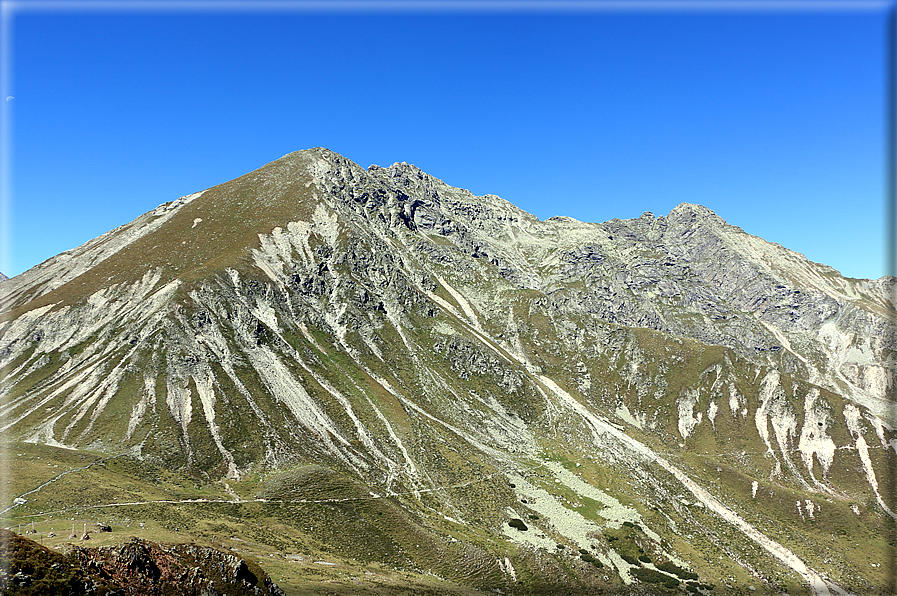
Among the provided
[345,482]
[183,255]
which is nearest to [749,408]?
[345,482]

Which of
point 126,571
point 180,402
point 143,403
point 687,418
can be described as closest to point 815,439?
point 687,418

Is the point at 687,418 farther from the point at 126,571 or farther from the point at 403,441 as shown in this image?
the point at 126,571

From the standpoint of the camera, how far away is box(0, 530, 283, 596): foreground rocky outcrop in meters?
24.9

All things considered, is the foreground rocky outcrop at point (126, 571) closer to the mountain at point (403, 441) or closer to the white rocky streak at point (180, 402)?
the mountain at point (403, 441)

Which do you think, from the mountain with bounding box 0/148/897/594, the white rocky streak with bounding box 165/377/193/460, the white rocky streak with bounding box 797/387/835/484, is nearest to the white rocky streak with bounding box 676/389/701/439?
the mountain with bounding box 0/148/897/594

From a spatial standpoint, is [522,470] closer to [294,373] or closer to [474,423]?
[474,423]

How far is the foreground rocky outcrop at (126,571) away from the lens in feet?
81.6

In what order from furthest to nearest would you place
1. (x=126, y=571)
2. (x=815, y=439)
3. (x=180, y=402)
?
(x=815, y=439) < (x=180, y=402) < (x=126, y=571)

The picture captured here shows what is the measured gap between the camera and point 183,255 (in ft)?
598

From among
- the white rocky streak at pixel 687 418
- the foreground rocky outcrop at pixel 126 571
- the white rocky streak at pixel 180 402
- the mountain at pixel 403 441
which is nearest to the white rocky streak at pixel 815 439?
the mountain at pixel 403 441

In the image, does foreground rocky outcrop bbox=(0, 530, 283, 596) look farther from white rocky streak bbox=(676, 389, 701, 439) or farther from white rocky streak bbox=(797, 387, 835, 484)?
white rocky streak bbox=(797, 387, 835, 484)

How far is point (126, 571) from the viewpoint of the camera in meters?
31.5

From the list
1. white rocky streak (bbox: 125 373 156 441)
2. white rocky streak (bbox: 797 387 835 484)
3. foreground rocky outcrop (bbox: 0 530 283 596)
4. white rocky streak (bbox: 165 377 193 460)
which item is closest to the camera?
foreground rocky outcrop (bbox: 0 530 283 596)

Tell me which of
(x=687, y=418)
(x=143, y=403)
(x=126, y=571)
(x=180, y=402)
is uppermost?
(x=180, y=402)
